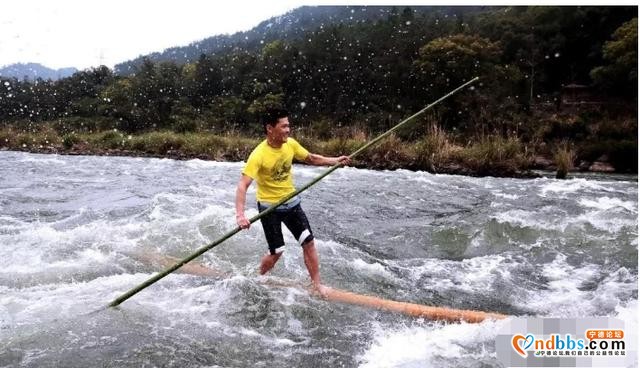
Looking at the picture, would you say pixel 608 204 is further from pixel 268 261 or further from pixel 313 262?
pixel 268 261

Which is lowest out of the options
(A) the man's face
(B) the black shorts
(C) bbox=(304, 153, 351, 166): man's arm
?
(B) the black shorts

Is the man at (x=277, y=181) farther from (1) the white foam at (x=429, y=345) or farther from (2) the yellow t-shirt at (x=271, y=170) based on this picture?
(1) the white foam at (x=429, y=345)

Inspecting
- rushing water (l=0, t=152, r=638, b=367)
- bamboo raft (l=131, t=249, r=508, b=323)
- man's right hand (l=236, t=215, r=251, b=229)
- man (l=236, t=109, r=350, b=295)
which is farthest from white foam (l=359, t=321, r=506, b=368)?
man's right hand (l=236, t=215, r=251, b=229)

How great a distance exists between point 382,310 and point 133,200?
7.05 m

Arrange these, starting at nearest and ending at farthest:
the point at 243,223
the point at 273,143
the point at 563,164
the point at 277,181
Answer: the point at 243,223 → the point at 273,143 → the point at 277,181 → the point at 563,164

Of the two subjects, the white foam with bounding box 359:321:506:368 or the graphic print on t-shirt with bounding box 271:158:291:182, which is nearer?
the white foam with bounding box 359:321:506:368

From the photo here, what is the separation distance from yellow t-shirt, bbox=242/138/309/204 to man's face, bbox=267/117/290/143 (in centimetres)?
11

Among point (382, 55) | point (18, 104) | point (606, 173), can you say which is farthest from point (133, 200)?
point (18, 104)

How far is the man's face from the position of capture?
176 inches

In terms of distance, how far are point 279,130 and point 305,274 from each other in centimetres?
187

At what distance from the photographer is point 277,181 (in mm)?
4703

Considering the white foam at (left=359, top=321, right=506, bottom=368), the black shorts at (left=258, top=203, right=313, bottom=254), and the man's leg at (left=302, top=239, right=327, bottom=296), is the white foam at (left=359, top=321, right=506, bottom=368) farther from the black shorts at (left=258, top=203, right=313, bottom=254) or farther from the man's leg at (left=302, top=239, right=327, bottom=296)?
the black shorts at (left=258, top=203, right=313, bottom=254)

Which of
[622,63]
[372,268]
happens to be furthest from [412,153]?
[622,63]

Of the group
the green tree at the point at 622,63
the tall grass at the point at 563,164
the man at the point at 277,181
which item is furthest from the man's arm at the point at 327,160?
the green tree at the point at 622,63
